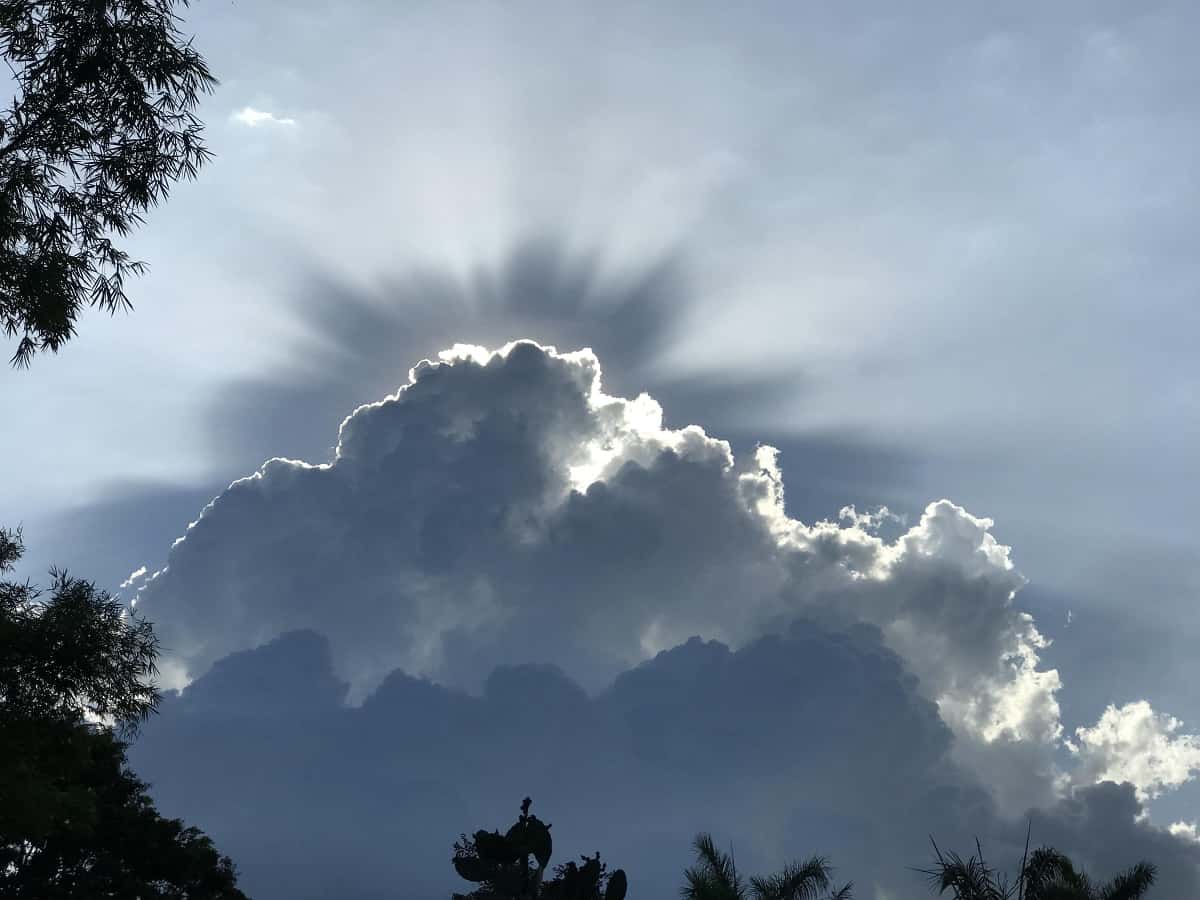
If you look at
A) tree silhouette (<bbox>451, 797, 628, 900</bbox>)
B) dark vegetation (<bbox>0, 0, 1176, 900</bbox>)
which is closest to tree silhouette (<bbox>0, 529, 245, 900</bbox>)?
dark vegetation (<bbox>0, 0, 1176, 900</bbox>)

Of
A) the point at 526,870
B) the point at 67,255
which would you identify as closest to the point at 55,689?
the point at 67,255

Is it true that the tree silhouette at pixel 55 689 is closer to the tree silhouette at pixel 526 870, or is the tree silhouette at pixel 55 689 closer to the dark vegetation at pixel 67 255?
the dark vegetation at pixel 67 255

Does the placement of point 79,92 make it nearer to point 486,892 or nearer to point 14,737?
point 14,737

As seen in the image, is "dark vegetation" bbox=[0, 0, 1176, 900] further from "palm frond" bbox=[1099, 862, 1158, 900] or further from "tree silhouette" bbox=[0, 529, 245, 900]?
"palm frond" bbox=[1099, 862, 1158, 900]

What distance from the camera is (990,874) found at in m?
26.9

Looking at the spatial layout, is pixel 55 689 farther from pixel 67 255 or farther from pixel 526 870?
pixel 526 870

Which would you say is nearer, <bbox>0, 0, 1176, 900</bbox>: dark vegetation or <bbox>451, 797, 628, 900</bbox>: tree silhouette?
<bbox>0, 0, 1176, 900</bbox>: dark vegetation

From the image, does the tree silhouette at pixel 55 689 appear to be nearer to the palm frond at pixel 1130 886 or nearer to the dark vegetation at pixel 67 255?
the dark vegetation at pixel 67 255

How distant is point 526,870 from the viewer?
37750mm

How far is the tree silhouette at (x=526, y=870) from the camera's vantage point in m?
37.2

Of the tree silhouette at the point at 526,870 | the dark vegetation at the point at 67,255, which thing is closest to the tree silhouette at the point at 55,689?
the dark vegetation at the point at 67,255

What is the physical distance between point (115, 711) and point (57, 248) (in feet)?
29.1

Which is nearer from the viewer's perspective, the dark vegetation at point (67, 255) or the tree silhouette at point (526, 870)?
the dark vegetation at point (67, 255)

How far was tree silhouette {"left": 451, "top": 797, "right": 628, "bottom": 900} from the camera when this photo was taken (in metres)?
37.2
